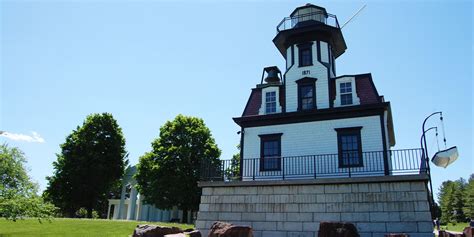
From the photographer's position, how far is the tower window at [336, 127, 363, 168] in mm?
15495

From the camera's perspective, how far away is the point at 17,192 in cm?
1623

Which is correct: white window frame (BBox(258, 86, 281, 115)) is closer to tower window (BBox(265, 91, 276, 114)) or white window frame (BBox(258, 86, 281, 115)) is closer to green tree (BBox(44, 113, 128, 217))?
tower window (BBox(265, 91, 276, 114))

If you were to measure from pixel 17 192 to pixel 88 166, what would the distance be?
1825 cm

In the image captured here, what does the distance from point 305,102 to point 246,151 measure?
Answer: 160 inches

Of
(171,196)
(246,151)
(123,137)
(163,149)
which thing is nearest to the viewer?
(246,151)

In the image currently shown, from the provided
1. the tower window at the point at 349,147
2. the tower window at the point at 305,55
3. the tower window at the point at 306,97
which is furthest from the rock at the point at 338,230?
the tower window at the point at 305,55

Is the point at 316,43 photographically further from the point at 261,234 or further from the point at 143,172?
the point at 143,172

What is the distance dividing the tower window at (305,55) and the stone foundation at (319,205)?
7.88 meters

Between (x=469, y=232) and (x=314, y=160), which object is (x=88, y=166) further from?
(x=469, y=232)

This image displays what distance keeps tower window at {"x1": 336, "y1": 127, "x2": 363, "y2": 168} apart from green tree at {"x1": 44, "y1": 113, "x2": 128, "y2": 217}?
26.1 metres

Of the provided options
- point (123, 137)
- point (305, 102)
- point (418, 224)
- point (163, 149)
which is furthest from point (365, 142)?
point (123, 137)

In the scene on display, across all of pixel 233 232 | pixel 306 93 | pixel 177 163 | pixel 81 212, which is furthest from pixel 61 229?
pixel 81 212

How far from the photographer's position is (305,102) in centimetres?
1778

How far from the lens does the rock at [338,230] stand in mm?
8837
